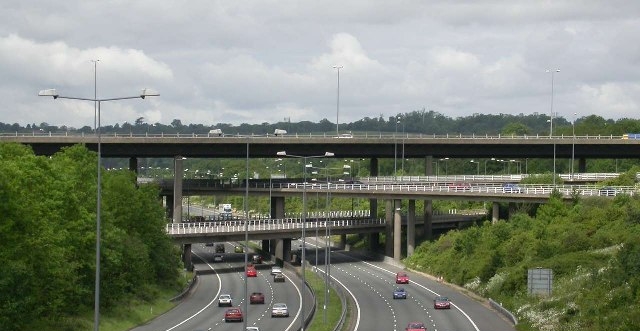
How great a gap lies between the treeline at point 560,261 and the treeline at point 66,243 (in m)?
29.7

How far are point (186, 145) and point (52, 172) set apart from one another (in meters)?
74.4

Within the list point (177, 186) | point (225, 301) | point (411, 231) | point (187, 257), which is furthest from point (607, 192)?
point (177, 186)

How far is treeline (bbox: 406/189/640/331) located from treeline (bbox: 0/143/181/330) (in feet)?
97.5

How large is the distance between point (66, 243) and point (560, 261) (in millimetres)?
40475

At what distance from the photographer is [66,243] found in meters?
83.6

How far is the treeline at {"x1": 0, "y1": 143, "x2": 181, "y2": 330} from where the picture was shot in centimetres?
6950

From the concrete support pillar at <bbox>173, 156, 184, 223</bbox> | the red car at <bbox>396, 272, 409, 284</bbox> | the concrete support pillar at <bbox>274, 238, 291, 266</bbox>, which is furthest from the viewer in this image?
the concrete support pillar at <bbox>173, 156, 184, 223</bbox>

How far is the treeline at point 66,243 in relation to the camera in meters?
69.5

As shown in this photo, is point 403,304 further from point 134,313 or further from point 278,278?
point 278,278

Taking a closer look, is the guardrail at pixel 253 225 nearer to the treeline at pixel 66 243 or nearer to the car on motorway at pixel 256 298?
the treeline at pixel 66 243

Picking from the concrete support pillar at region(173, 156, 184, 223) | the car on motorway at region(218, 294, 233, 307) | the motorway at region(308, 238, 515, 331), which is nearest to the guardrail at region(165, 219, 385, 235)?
the motorway at region(308, 238, 515, 331)

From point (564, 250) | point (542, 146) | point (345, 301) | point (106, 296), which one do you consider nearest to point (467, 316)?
point (345, 301)

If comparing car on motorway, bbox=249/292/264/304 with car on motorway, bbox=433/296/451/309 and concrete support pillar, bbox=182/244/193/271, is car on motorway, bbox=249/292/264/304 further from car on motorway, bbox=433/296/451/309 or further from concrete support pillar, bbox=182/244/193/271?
concrete support pillar, bbox=182/244/193/271

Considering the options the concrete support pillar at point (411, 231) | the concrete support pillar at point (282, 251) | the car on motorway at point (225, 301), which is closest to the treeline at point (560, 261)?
the concrete support pillar at point (411, 231)
